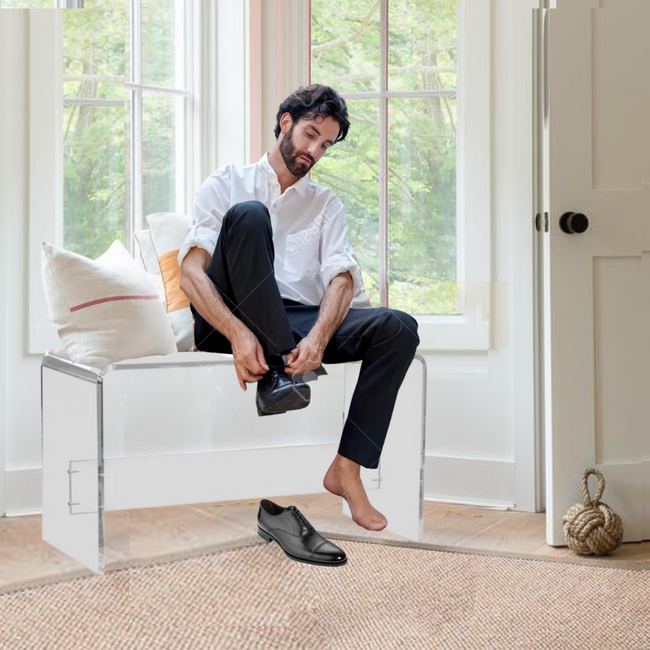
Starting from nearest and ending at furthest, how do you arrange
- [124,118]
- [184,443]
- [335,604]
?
[335,604], [184,443], [124,118]

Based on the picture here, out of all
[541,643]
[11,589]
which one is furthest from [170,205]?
[541,643]

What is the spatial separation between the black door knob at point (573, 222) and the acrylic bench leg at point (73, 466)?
1.32 metres

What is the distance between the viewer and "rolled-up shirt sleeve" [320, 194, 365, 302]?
2.42 meters

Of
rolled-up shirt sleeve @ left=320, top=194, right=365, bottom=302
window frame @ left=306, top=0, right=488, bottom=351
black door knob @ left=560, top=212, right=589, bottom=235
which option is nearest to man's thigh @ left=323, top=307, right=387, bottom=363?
rolled-up shirt sleeve @ left=320, top=194, right=365, bottom=302

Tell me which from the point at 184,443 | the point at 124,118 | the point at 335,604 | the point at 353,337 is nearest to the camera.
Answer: the point at 335,604

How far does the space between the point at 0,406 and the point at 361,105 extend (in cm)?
153

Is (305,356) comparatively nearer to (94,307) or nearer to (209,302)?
(209,302)

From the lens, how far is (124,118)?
117 inches

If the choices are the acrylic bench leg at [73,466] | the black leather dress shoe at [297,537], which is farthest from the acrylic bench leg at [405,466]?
the acrylic bench leg at [73,466]

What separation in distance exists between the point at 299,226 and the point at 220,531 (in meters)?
0.91

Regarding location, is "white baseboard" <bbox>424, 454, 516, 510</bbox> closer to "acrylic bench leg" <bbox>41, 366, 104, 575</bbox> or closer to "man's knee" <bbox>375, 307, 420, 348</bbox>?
"man's knee" <bbox>375, 307, 420, 348</bbox>

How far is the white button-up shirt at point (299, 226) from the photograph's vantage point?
97.3 inches

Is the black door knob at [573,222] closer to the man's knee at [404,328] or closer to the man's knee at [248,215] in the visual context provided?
the man's knee at [404,328]

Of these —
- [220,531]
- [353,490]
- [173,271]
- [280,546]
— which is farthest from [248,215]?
[220,531]
